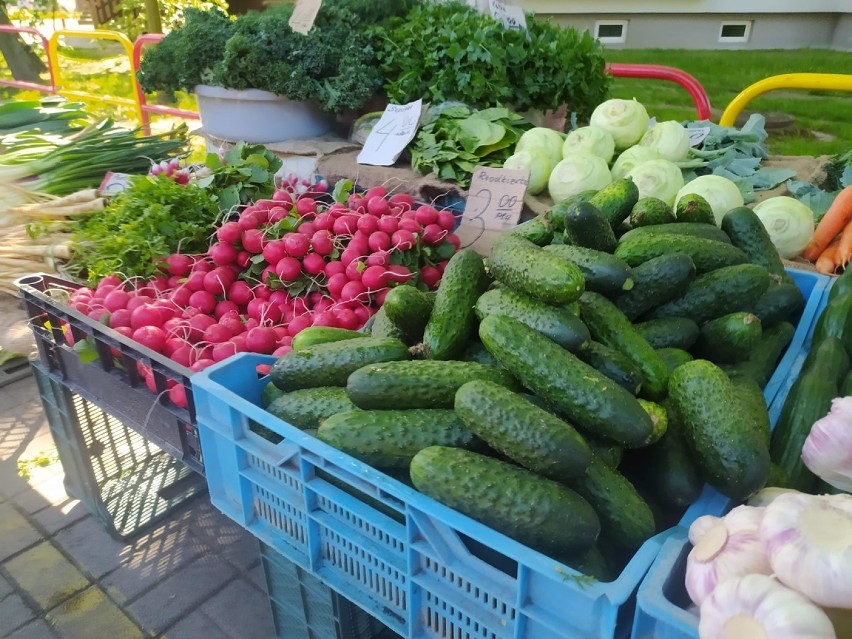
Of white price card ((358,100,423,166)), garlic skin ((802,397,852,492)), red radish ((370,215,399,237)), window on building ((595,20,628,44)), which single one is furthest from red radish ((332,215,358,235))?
window on building ((595,20,628,44))

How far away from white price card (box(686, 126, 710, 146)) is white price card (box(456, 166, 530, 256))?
132 centimetres

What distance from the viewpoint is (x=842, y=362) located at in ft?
4.58

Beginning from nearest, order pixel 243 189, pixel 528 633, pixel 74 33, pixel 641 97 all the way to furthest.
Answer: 1. pixel 528 633
2. pixel 243 189
3. pixel 74 33
4. pixel 641 97

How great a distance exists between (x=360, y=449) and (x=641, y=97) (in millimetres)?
8282

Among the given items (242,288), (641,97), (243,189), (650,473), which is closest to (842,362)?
(650,473)

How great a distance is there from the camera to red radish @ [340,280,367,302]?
2.10 m

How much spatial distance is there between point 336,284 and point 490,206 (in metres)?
0.72

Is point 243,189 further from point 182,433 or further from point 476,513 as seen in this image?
point 476,513

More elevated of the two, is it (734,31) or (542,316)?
(734,31)

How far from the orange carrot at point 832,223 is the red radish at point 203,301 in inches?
87.5

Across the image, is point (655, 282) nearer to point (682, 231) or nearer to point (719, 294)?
point (719, 294)

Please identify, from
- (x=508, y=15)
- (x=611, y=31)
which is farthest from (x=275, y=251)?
(x=611, y=31)

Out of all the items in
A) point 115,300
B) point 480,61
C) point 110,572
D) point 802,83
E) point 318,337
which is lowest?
point 110,572

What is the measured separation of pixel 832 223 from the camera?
7.90 feet
